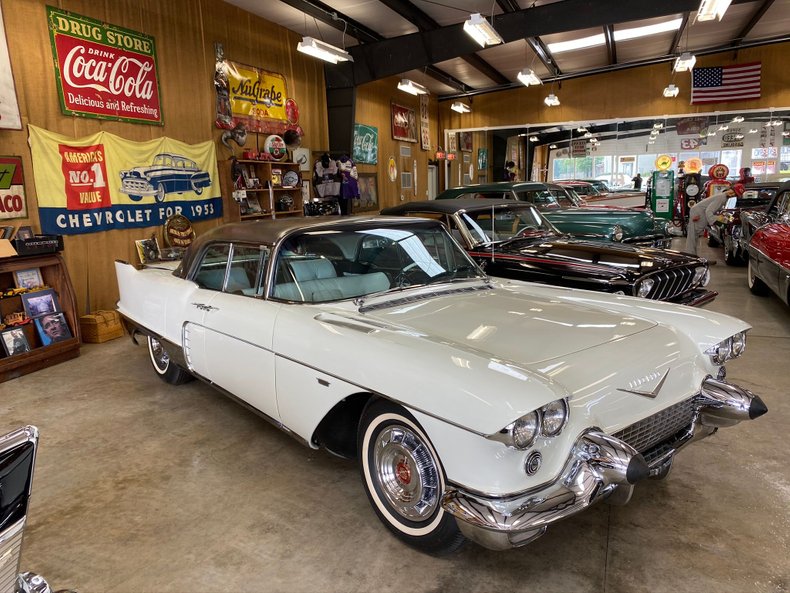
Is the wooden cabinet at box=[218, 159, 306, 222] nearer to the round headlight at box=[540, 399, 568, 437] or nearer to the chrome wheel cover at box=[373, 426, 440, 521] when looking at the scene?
the chrome wheel cover at box=[373, 426, 440, 521]

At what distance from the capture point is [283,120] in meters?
9.59

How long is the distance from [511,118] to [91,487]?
16.6m

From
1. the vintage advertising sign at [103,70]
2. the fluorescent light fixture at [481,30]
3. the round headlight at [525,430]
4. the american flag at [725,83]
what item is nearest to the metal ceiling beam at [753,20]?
the american flag at [725,83]

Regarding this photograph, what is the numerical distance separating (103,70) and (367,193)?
7413 millimetres

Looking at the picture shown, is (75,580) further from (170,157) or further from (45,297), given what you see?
(170,157)

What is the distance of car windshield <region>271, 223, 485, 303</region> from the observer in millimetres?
2848

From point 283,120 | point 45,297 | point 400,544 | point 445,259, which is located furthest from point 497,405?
point 283,120

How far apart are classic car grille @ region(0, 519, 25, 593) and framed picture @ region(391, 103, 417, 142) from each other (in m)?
14.2

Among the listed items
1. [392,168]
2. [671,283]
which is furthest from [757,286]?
[392,168]

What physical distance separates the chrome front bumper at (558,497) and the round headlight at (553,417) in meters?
0.13

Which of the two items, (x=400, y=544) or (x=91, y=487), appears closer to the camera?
(x=400, y=544)

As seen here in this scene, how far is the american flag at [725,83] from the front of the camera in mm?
13773

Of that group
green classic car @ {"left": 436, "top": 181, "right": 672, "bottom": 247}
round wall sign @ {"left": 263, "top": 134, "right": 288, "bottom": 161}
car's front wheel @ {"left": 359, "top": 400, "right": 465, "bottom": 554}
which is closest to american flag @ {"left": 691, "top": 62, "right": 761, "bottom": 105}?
green classic car @ {"left": 436, "top": 181, "right": 672, "bottom": 247}

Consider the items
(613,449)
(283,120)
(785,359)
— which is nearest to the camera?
(613,449)
